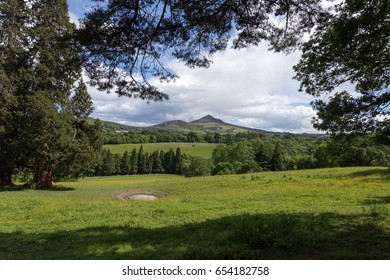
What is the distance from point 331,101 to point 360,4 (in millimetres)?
3568

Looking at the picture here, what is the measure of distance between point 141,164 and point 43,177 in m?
73.4

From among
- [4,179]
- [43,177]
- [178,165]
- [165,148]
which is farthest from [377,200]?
[165,148]

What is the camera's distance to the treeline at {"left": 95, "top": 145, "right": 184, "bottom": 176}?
96125mm

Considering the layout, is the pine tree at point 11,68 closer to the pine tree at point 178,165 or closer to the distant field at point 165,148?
the pine tree at point 178,165

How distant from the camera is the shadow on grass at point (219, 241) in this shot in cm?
641

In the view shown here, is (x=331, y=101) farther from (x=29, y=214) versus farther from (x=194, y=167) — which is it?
(x=194, y=167)

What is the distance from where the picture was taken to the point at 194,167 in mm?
83812

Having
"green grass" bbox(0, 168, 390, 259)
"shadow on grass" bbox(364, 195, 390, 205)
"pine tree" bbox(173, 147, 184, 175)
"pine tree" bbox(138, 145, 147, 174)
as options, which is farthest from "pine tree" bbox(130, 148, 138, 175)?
"shadow on grass" bbox(364, 195, 390, 205)

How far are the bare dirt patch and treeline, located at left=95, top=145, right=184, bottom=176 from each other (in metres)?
72.6

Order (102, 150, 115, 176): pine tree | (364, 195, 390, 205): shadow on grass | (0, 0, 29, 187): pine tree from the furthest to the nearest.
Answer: (102, 150, 115, 176): pine tree → (0, 0, 29, 187): pine tree → (364, 195, 390, 205): shadow on grass

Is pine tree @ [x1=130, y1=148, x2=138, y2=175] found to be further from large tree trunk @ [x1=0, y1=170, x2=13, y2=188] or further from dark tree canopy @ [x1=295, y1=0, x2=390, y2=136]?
dark tree canopy @ [x1=295, y1=0, x2=390, y2=136]

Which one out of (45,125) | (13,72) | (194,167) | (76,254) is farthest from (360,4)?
(194,167)

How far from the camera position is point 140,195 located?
81.9 ft
